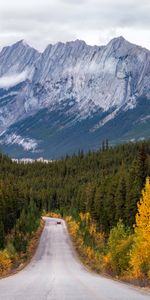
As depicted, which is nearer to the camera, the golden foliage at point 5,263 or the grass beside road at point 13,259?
the grass beside road at point 13,259

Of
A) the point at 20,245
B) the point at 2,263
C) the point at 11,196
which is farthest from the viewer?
the point at 11,196

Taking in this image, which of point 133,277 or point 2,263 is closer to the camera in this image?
point 133,277

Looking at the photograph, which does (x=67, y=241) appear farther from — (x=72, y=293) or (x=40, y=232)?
(x=72, y=293)

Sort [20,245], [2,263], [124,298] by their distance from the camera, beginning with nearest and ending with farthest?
[124,298]
[2,263]
[20,245]

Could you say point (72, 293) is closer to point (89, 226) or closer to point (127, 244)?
point (127, 244)

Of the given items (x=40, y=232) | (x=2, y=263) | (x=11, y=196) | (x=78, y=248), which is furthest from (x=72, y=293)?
Result: (x=11, y=196)

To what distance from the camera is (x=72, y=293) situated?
29.7m

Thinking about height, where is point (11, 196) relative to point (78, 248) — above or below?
above

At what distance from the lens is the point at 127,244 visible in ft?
189

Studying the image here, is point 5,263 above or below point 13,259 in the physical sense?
above

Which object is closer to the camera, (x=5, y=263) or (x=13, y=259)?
(x=5, y=263)

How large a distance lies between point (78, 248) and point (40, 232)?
3510 centimetres

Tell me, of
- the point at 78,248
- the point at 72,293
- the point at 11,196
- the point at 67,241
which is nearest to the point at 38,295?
the point at 72,293

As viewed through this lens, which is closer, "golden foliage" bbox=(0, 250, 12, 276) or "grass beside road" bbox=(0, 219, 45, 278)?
"grass beside road" bbox=(0, 219, 45, 278)
